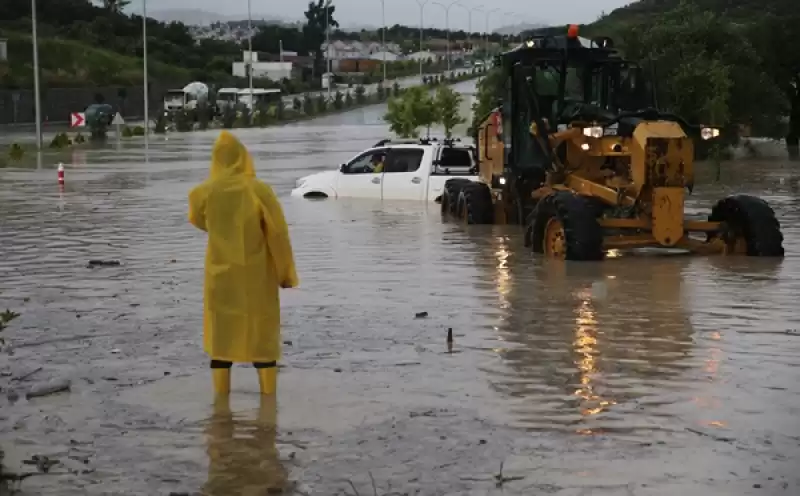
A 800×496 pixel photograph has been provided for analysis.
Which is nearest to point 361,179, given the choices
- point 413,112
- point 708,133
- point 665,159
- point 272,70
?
point 708,133

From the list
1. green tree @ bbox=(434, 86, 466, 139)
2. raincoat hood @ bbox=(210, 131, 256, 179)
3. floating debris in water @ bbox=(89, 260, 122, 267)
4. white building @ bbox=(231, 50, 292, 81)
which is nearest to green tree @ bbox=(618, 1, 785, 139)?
green tree @ bbox=(434, 86, 466, 139)

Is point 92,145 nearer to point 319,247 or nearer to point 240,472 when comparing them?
point 319,247

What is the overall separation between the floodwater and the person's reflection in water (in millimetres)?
20

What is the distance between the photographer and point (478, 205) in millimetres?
21922

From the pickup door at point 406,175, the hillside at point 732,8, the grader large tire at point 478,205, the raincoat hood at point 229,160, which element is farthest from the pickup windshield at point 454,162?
the hillside at point 732,8

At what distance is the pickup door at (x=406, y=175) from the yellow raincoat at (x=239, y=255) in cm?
1721

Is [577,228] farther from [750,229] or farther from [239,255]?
[239,255]

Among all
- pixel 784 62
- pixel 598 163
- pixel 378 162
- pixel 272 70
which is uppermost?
pixel 272 70

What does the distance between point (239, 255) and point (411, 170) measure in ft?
57.9

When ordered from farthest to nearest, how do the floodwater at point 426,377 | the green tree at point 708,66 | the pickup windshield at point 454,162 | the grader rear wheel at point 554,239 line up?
the green tree at point 708,66 < the pickup windshield at point 454,162 < the grader rear wheel at point 554,239 < the floodwater at point 426,377

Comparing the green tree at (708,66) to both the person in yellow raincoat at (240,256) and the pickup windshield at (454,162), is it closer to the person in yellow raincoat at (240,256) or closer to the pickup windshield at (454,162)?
the pickup windshield at (454,162)

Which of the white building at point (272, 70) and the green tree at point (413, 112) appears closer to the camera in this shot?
the green tree at point (413, 112)

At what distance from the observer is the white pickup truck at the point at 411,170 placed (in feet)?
85.3

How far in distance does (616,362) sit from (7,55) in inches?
3756
